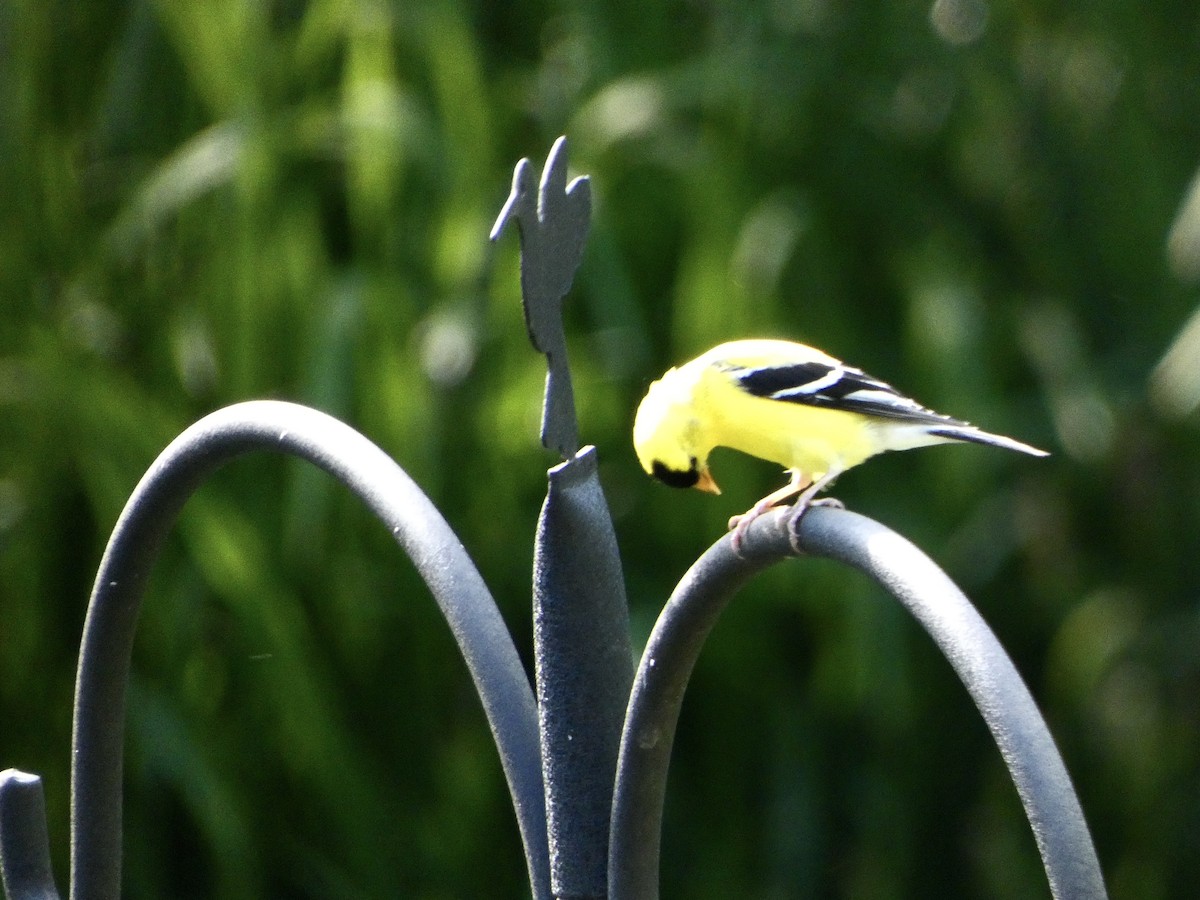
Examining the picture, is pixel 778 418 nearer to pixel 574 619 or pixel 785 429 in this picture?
pixel 785 429

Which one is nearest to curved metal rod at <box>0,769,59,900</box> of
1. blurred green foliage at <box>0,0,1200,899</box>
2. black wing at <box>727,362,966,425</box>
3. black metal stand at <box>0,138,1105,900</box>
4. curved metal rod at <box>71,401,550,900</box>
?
curved metal rod at <box>71,401,550,900</box>

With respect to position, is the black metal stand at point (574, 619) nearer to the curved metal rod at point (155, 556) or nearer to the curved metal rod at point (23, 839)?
the curved metal rod at point (155, 556)

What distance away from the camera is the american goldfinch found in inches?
52.7

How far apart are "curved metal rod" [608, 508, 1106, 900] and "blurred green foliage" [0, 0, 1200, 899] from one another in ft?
5.96

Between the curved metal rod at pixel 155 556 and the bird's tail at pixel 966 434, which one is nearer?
the curved metal rod at pixel 155 556

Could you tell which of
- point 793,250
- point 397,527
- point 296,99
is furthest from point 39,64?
point 397,527

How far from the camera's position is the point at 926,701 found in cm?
308

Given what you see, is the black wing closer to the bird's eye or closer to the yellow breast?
the yellow breast

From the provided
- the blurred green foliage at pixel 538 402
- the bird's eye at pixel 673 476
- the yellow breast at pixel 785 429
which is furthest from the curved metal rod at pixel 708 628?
the blurred green foliage at pixel 538 402

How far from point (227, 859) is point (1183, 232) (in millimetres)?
2025

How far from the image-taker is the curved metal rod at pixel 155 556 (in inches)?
40.3

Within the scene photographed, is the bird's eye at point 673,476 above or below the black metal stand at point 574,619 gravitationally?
above

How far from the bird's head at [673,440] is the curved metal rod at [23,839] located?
55 cm

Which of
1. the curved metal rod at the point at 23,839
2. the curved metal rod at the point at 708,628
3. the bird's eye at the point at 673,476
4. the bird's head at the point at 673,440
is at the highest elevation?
the bird's head at the point at 673,440
